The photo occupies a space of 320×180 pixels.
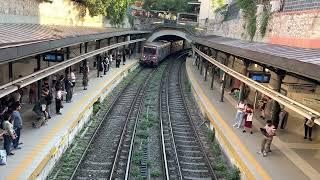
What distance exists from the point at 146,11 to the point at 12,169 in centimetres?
6088

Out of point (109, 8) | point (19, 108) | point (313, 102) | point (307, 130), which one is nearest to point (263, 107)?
point (307, 130)

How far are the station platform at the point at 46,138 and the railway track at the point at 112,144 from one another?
2.55ft

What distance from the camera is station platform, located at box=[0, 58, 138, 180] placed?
9.70 m

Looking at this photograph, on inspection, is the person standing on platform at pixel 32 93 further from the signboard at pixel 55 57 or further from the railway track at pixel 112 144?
the railway track at pixel 112 144

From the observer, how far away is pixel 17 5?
17.5m

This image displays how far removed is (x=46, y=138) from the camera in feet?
39.5

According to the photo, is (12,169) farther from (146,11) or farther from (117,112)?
(146,11)

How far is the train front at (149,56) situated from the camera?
125ft

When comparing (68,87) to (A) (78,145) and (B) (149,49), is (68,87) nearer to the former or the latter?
(A) (78,145)

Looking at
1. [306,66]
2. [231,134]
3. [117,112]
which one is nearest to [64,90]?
[117,112]

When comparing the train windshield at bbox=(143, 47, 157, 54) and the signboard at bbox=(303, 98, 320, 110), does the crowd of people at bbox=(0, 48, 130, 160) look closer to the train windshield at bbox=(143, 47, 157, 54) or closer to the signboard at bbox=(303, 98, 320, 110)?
the signboard at bbox=(303, 98, 320, 110)

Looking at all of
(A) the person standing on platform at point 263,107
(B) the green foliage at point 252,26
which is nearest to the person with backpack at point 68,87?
(A) the person standing on platform at point 263,107

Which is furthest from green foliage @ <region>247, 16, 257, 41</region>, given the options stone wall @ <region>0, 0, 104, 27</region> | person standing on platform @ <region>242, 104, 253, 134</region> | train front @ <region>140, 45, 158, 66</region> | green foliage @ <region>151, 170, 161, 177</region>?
train front @ <region>140, 45, 158, 66</region>

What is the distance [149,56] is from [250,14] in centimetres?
1512
